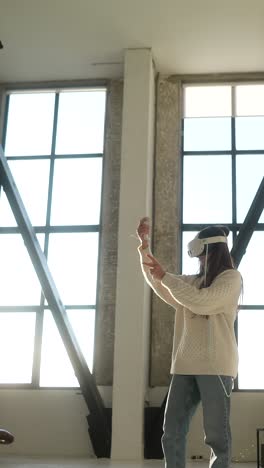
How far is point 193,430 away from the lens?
6055 mm

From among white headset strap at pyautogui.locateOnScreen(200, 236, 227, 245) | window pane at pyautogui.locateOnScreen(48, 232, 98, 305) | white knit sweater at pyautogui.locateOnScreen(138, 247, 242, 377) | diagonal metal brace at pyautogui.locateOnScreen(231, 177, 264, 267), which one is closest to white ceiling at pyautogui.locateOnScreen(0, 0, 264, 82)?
diagonal metal brace at pyautogui.locateOnScreen(231, 177, 264, 267)

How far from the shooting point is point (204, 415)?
8.86 feet

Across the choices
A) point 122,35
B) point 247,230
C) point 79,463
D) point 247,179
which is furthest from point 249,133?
point 79,463

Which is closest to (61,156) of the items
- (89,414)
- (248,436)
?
(89,414)

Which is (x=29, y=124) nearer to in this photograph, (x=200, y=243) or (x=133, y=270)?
(x=133, y=270)

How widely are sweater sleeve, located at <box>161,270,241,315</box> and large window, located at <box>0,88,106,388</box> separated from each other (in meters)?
3.83

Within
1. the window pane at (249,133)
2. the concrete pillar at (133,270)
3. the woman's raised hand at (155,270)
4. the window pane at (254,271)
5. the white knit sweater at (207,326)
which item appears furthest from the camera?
the window pane at (249,133)

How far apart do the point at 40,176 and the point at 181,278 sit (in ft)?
14.4

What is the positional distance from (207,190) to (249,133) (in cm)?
76

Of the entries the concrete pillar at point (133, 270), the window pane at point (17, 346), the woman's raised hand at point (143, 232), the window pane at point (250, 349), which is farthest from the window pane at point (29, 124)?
the woman's raised hand at point (143, 232)

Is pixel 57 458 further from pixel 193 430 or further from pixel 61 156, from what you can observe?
pixel 61 156

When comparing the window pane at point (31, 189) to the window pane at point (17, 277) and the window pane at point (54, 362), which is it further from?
the window pane at point (54, 362)

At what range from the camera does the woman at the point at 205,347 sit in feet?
8.77

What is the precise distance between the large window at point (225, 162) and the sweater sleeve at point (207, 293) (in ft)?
12.0
